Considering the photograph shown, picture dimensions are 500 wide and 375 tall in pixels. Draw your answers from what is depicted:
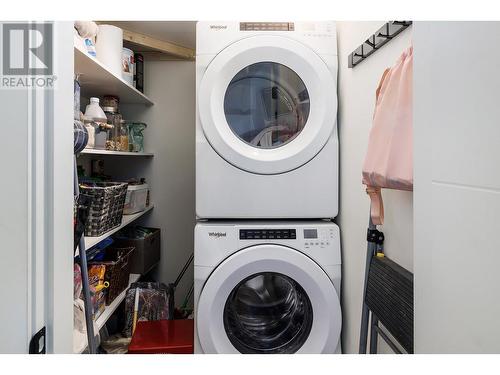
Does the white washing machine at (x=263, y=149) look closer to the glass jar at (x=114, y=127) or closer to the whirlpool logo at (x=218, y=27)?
the whirlpool logo at (x=218, y=27)

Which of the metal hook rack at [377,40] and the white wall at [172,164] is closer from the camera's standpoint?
the metal hook rack at [377,40]

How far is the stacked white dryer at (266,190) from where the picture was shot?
124 centimetres

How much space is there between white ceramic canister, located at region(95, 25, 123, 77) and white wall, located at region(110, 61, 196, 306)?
0.60 m

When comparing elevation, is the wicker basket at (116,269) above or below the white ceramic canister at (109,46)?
below

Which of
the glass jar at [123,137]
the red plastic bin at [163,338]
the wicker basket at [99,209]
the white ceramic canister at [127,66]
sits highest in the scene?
the white ceramic canister at [127,66]

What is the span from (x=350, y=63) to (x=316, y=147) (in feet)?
1.18

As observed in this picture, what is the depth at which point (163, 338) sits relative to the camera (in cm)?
141

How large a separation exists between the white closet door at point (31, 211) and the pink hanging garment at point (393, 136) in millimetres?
747

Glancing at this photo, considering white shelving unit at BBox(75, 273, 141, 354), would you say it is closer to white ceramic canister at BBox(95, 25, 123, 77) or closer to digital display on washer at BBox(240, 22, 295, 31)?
white ceramic canister at BBox(95, 25, 123, 77)

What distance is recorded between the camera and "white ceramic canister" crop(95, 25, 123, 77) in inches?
58.2

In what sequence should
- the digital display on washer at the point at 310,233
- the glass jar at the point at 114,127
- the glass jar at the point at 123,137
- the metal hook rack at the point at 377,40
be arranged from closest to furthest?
1. the metal hook rack at the point at 377,40
2. the digital display on washer at the point at 310,233
3. the glass jar at the point at 114,127
4. the glass jar at the point at 123,137

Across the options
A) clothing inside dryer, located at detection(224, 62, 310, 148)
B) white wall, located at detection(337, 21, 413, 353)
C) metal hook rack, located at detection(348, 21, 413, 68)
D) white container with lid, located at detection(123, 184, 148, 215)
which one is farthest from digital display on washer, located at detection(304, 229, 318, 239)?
white container with lid, located at detection(123, 184, 148, 215)

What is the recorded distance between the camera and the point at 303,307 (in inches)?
52.9

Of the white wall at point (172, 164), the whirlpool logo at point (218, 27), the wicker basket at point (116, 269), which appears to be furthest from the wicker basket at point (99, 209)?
the whirlpool logo at point (218, 27)
